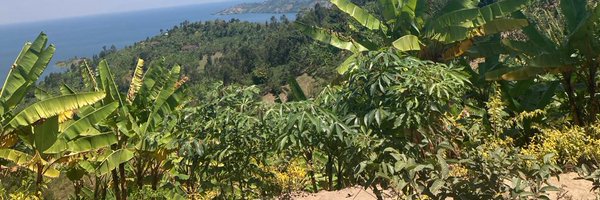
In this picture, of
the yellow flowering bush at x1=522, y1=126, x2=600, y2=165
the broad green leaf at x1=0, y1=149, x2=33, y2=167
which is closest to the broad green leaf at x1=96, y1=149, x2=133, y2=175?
the broad green leaf at x1=0, y1=149, x2=33, y2=167

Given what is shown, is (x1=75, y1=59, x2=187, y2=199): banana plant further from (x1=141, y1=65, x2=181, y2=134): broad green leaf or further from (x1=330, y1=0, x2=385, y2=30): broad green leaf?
(x1=330, y1=0, x2=385, y2=30): broad green leaf

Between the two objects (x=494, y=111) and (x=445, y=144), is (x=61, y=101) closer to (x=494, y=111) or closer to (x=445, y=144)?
(x=445, y=144)

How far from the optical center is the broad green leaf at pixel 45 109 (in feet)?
18.5

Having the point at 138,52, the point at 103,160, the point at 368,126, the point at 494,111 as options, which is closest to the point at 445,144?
the point at 368,126

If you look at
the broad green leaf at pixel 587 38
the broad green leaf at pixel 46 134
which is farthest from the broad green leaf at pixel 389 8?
the broad green leaf at pixel 46 134

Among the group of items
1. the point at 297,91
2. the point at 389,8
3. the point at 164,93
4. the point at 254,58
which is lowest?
the point at 254,58

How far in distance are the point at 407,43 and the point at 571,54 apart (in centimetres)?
219

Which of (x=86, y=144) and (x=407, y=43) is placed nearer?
(x=86, y=144)

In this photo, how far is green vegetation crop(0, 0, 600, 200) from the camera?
327 centimetres

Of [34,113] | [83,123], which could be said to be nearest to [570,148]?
[83,123]

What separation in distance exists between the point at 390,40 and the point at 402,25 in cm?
36

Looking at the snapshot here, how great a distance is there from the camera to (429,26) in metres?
7.74

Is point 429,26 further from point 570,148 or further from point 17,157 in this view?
point 17,157

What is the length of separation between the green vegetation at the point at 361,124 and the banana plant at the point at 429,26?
25 mm
